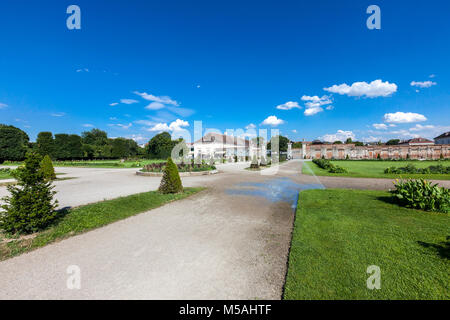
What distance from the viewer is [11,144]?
39.0 m

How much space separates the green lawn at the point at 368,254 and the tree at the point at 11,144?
5623cm

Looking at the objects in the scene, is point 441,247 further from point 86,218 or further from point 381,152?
point 381,152

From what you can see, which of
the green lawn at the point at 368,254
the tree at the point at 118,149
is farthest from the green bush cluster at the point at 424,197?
the tree at the point at 118,149

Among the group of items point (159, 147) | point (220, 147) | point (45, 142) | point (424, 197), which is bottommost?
point (424, 197)

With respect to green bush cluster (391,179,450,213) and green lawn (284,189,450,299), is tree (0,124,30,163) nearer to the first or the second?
green lawn (284,189,450,299)

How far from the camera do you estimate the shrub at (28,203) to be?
14.6 ft

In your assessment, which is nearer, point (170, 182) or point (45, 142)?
point (170, 182)

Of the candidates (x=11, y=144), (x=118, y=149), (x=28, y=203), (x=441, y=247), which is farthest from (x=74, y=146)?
(x=441, y=247)

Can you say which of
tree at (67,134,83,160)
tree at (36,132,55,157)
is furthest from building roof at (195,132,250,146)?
tree at (36,132,55,157)

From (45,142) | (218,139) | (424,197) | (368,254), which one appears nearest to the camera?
(368,254)

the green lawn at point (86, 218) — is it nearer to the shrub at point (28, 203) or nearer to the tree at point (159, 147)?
the shrub at point (28, 203)

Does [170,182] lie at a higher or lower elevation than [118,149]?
lower

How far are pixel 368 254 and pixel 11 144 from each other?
199 ft
